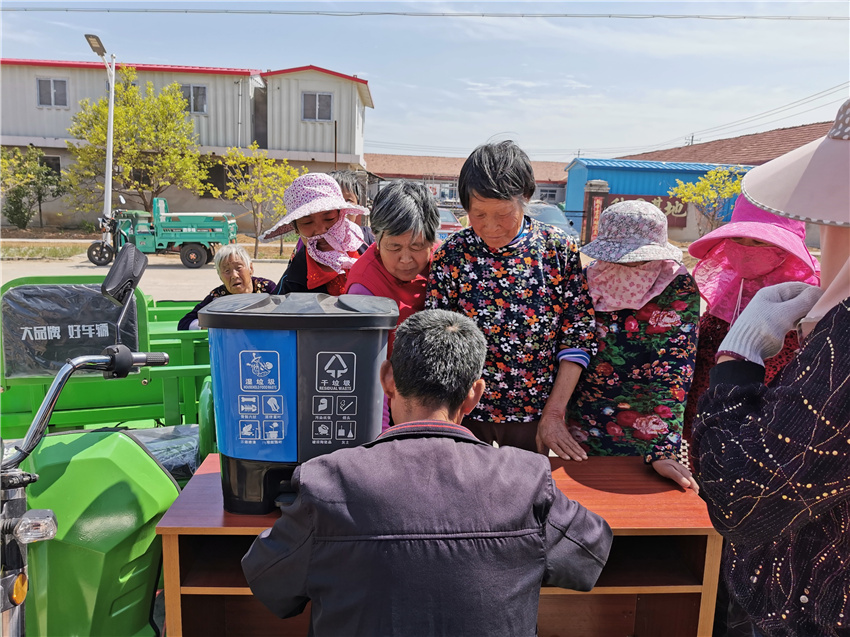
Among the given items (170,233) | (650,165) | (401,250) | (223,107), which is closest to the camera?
(401,250)

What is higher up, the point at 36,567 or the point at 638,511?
the point at 638,511

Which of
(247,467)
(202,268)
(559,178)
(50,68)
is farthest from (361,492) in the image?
(559,178)

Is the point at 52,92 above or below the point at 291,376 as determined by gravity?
above

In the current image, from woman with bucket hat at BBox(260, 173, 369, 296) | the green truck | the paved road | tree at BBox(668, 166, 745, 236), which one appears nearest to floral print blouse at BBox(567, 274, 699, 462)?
woman with bucket hat at BBox(260, 173, 369, 296)

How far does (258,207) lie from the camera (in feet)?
58.5

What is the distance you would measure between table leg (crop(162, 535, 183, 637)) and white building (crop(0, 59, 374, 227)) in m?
20.7

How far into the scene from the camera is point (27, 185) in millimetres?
20688

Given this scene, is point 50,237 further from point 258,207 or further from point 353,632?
point 353,632

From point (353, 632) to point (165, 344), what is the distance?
270 cm

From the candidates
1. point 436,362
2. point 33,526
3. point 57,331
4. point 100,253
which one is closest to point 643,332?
point 436,362

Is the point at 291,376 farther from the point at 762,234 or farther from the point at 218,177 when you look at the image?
the point at 218,177

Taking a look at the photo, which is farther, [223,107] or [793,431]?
[223,107]

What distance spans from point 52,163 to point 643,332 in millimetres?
25013

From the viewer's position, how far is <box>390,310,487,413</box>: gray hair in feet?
4.30
